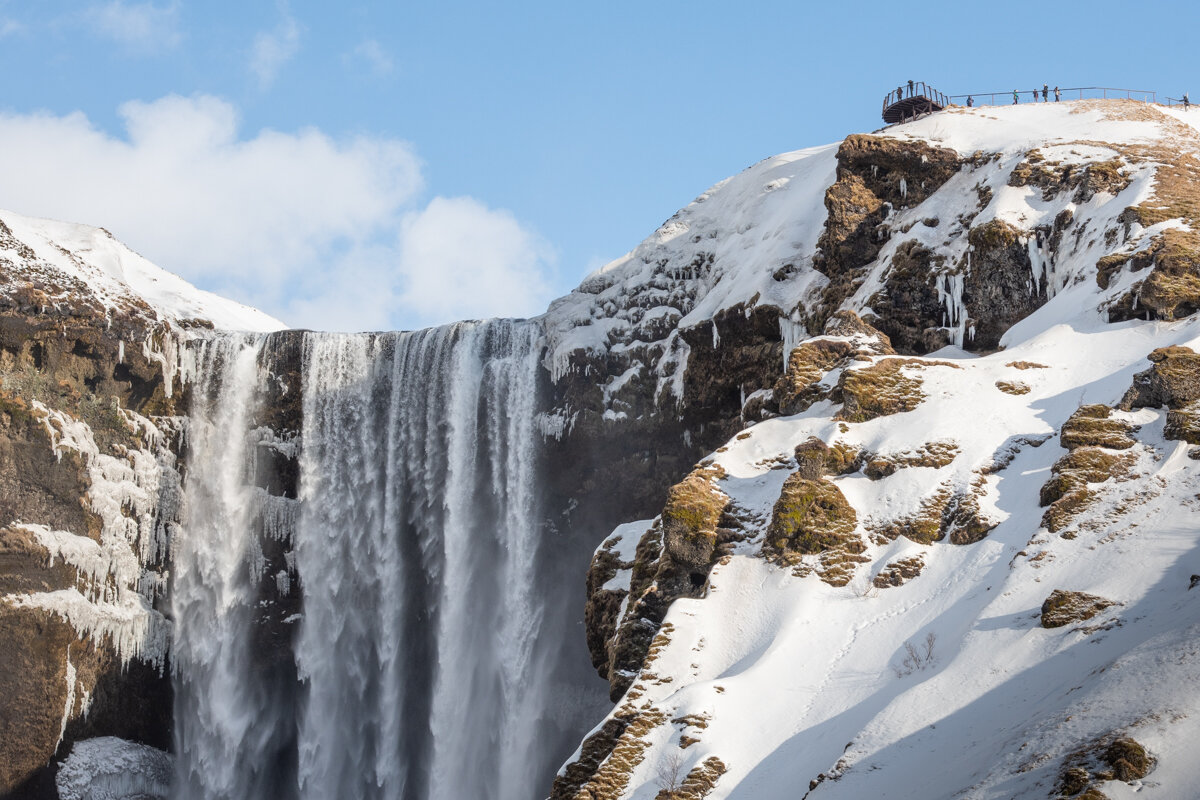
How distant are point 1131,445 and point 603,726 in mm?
13086

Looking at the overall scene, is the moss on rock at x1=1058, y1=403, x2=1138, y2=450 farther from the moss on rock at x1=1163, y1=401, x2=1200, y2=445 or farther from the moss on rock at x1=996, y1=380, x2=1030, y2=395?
the moss on rock at x1=996, y1=380, x2=1030, y2=395

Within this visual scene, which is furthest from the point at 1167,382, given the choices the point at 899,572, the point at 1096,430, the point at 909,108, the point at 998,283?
the point at 909,108

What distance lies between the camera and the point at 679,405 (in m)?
46.6

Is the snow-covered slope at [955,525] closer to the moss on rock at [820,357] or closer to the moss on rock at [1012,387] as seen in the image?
the moss on rock at [820,357]

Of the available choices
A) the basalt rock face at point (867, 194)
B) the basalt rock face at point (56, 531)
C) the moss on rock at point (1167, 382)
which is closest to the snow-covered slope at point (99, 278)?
the basalt rock face at point (56, 531)

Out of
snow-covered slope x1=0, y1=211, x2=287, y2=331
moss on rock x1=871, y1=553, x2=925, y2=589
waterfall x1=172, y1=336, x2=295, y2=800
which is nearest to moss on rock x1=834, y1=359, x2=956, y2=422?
moss on rock x1=871, y1=553, x2=925, y2=589

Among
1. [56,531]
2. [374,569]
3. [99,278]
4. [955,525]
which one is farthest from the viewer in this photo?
[99,278]

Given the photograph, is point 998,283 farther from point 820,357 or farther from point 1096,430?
point 1096,430

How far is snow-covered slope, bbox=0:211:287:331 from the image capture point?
49312 mm

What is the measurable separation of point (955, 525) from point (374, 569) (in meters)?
28.7

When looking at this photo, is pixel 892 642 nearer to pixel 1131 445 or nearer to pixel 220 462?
pixel 1131 445

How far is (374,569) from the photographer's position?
50500mm

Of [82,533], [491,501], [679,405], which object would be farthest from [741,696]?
[82,533]

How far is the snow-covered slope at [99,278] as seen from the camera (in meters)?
49.3
